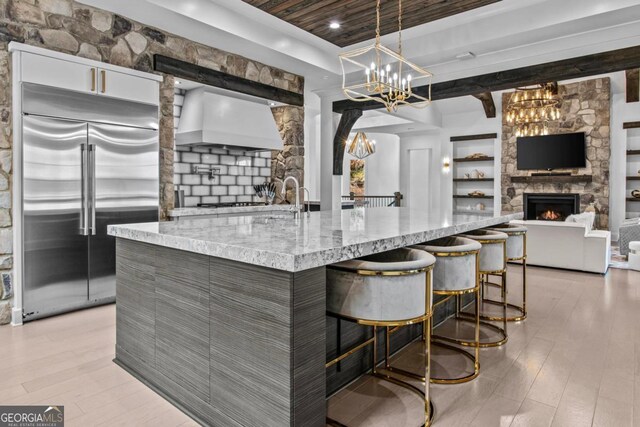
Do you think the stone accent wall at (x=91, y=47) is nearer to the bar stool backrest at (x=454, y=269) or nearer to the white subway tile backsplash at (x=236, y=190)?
the white subway tile backsplash at (x=236, y=190)

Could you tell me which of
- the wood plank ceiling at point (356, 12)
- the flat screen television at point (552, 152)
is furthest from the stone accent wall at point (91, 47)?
the flat screen television at point (552, 152)

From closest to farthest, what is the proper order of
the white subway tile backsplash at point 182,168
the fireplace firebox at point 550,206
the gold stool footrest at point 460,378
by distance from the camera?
the gold stool footrest at point 460,378 < the white subway tile backsplash at point 182,168 < the fireplace firebox at point 550,206

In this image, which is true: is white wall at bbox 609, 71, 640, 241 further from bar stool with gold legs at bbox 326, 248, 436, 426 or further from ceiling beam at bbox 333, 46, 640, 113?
bar stool with gold legs at bbox 326, 248, 436, 426

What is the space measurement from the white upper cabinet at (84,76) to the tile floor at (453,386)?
213cm

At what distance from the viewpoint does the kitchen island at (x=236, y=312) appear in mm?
1630

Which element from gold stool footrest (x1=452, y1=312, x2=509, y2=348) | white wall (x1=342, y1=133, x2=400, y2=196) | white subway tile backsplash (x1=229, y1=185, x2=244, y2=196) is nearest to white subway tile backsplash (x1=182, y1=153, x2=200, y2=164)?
white subway tile backsplash (x1=229, y1=185, x2=244, y2=196)

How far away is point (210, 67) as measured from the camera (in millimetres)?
5168

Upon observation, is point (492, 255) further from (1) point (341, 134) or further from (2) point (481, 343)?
(1) point (341, 134)

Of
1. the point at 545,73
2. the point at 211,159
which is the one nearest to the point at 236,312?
the point at 211,159

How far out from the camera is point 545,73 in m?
5.16

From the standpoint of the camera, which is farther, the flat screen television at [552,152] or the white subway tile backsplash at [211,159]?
the flat screen television at [552,152]

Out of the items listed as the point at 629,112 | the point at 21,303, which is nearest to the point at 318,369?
the point at 21,303

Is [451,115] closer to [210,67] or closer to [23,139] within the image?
[210,67]

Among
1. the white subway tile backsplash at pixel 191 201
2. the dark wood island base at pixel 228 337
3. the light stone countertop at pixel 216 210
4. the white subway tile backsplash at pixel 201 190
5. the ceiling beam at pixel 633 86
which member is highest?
the ceiling beam at pixel 633 86
